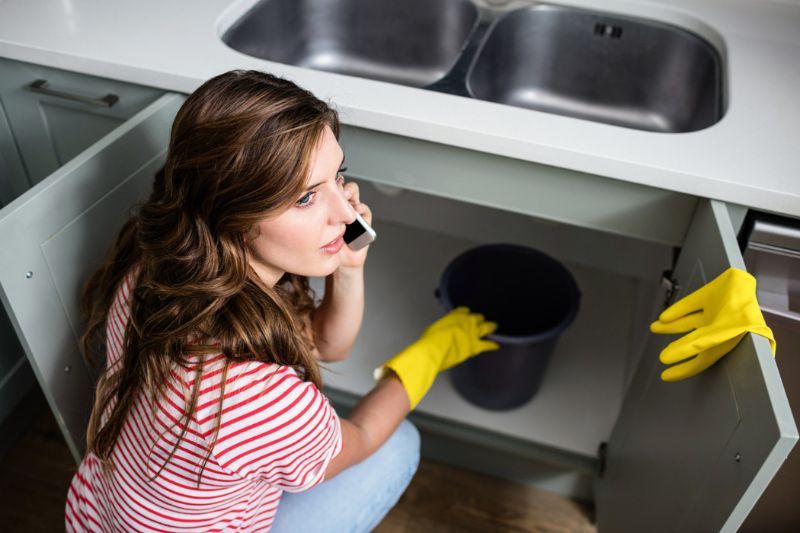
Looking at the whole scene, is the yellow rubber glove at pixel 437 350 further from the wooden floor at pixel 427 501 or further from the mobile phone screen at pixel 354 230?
the wooden floor at pixel 427 501

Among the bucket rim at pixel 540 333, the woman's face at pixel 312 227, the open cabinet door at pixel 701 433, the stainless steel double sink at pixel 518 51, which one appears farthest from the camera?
the stainless steel double sink at pixel 518 51

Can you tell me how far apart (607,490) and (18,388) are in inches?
48.4

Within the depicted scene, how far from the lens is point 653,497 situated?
1027mm

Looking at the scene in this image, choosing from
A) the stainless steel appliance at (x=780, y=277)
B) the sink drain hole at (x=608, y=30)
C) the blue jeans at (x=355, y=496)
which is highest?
the sink drain hole at (x=608, y=30)

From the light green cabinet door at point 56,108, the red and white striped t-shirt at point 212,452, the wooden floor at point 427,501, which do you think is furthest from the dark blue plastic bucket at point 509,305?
the light green cabinet door at point 56,108

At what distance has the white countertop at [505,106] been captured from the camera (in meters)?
0.99

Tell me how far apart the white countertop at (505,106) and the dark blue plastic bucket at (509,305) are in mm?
426

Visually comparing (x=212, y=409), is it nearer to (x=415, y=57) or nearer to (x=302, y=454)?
(x=302, y=454)

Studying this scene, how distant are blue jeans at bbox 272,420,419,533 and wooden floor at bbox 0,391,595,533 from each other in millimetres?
375

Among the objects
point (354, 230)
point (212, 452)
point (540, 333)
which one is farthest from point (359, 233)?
point (540, 333)

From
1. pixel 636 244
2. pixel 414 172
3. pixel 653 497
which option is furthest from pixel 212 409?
pixel 636 244

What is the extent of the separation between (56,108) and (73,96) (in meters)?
0.08

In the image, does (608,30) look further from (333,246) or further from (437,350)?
(333,246)

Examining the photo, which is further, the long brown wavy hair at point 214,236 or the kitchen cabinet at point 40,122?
the kitchen cabinet at point 40,122
